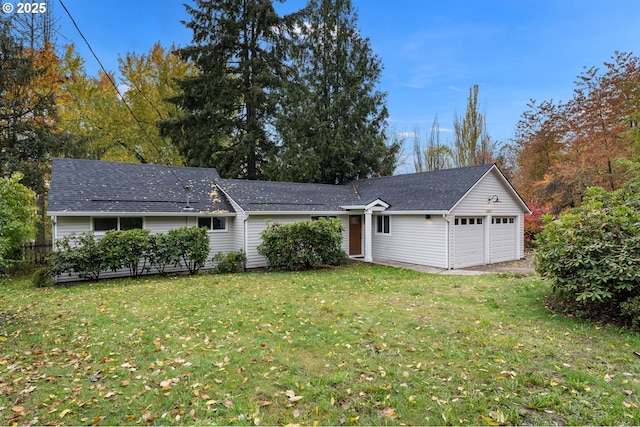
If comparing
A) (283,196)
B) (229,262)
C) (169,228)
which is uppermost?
(283,196)

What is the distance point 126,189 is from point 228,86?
12.4 m

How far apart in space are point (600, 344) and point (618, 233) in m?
2.43

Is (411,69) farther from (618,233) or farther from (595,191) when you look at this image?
(618,233)

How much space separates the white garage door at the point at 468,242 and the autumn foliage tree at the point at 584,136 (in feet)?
20.2

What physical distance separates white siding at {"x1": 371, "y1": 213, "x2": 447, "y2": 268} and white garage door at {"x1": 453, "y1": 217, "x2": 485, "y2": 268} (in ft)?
2.42

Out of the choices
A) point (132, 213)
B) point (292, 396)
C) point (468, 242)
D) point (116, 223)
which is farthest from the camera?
point (468, 242)

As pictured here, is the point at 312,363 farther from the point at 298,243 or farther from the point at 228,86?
the point at 228,86

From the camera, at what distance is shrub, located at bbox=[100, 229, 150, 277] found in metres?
11.3

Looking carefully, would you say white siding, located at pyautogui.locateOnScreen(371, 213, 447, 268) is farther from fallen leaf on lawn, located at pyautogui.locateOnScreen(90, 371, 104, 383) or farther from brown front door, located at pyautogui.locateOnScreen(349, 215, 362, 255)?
fallen leaf on lawn, located at pyautogui.locateOnScreen(90, 371, 104, 383)

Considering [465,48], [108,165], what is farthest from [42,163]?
[465,48]

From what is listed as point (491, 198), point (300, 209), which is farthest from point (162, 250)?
point (491, 198)

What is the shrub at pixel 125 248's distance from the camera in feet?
37.2

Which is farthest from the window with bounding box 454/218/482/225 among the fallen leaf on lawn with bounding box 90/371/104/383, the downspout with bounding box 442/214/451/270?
the fallen leaf on lawn with bounding box 90/371/104/383

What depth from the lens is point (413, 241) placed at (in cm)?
1484
